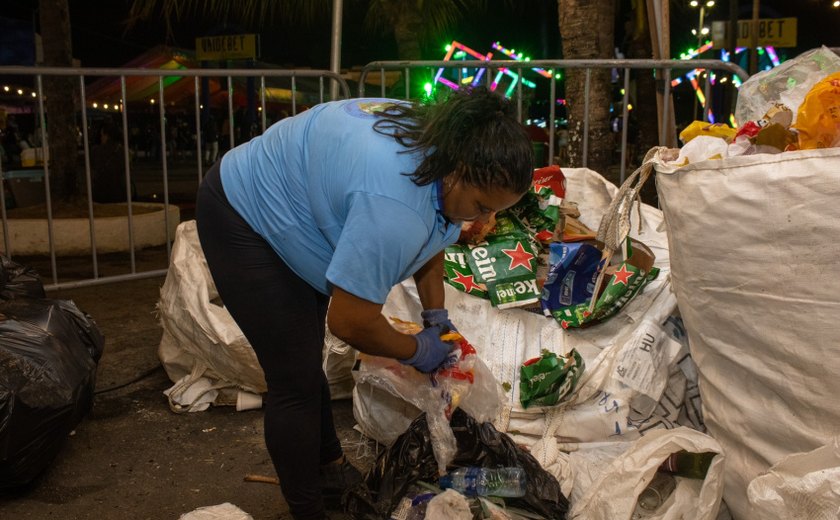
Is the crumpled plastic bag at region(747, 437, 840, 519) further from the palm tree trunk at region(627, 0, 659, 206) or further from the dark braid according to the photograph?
the palm tree trunk at region(627, 0, 659, 206)

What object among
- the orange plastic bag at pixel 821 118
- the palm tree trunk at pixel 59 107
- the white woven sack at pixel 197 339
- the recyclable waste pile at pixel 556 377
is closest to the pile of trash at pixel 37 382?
the white woven sack at pixel 197 339

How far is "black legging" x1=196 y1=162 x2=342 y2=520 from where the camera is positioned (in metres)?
2.02

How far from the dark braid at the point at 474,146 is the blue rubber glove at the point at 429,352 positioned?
1.73ft

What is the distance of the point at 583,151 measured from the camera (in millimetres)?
4496

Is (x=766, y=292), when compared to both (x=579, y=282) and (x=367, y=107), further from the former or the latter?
(x=367, y=107)

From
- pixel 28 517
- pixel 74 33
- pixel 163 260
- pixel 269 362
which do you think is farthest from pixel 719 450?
pixel 74 33

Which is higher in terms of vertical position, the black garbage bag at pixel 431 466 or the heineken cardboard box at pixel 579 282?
the heineken cardboard box at pixel 579 282

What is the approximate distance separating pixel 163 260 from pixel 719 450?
540 centimetres

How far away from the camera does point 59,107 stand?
743 cm

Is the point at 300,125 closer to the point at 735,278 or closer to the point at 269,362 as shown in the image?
the point at 269,362

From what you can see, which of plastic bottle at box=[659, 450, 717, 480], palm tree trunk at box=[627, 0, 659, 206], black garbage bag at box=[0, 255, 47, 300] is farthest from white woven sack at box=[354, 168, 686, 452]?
palm tree trunk at box=[627, 0, 659, 206]

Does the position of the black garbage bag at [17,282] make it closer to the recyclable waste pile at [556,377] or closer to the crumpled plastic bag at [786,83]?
the recyclable waste pile at [556,377]

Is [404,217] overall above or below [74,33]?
below

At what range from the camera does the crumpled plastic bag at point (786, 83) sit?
2.62 meters
